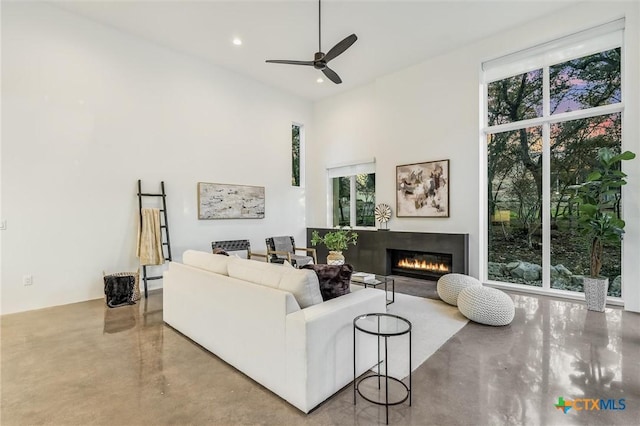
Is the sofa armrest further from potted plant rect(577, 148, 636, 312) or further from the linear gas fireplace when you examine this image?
the linear gas fireplace

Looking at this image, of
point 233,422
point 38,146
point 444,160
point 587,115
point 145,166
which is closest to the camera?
point 233,422

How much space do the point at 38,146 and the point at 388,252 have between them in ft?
19.1

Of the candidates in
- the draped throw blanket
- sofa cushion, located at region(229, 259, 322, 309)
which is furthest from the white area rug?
the draped throw blanket

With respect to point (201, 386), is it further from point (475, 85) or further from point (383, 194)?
point (475, 85)

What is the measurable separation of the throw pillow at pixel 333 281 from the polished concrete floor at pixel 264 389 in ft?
2.19

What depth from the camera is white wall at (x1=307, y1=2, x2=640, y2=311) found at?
3.86 metres

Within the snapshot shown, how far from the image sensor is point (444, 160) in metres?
5.46

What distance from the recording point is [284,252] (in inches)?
222

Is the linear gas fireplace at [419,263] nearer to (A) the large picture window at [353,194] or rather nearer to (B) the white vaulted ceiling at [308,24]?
(A) the large picture window at [353,194]

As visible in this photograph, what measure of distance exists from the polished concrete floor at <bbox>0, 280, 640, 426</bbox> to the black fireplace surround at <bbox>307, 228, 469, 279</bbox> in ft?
5.77

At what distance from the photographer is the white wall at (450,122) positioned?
12.7ft

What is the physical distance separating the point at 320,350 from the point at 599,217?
4.13 meters

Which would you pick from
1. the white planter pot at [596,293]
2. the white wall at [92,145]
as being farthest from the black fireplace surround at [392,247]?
the white wall at [92,145]

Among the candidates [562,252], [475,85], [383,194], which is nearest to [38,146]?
[383,194]
